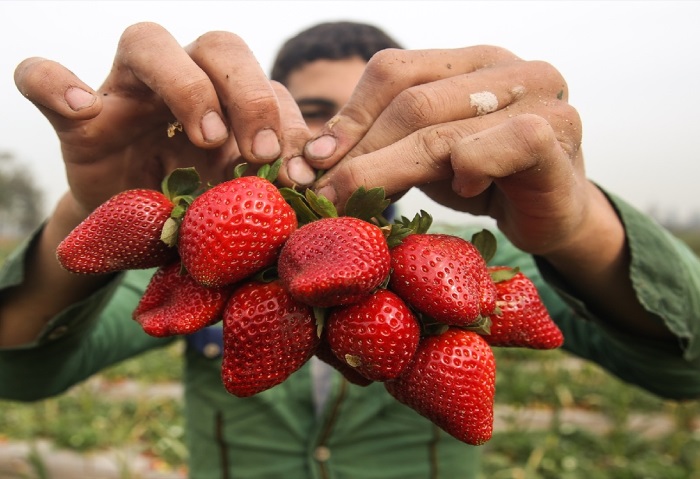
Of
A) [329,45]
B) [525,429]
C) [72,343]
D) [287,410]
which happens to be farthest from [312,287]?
[525,429]

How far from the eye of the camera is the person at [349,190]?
872 mm

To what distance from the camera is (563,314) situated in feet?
6.05

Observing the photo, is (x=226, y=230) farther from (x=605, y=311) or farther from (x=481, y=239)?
(x=605, y=311)

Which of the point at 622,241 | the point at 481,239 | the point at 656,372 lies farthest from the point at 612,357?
the point at 481,239

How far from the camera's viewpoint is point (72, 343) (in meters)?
1.55

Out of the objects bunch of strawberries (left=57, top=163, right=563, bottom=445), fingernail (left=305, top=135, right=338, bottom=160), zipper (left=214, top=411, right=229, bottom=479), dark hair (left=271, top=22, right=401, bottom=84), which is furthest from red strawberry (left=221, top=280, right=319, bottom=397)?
dark hair (left=271, top=22, right=401, bottom=84)

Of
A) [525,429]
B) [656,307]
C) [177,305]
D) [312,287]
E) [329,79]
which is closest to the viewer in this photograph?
[312,287]

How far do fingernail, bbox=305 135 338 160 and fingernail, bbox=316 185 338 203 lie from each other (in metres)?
0.06

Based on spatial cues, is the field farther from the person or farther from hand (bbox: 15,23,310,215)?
hand (bbox: 15,23,310,215)

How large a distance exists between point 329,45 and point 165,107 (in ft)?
3.46

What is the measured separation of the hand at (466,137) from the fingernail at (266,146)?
52 mm

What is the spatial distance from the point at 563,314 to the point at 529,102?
110cm

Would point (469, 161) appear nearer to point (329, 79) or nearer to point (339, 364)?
point (339, 364)

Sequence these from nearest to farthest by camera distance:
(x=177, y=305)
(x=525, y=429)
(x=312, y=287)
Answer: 1. (x=312, y=287)
2. (x=177, y=305)
3. (x=525, y=429)
